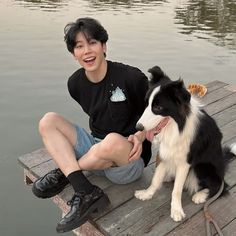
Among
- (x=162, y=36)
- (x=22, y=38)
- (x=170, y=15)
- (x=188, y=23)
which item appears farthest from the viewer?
(x=170, y=15)

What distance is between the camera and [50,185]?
3064 mm

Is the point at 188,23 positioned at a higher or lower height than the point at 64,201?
lower

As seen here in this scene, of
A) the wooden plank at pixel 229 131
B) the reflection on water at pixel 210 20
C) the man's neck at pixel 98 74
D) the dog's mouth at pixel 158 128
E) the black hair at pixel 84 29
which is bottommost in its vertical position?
the reflection on water at pixel 210 20

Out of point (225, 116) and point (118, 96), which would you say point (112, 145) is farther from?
point (225, 116)

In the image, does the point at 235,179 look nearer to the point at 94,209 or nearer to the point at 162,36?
the point at 94,209

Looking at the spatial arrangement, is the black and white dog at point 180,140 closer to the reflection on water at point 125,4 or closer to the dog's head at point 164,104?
the dog's head at point 164,104

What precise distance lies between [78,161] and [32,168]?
78 cm

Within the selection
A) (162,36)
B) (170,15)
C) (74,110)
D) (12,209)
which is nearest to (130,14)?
(170,15)

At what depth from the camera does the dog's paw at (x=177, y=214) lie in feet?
9.12

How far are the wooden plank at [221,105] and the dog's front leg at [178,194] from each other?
2.01m

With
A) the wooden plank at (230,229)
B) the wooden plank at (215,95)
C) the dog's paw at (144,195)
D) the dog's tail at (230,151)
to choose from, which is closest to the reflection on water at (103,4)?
the wooden plank at (215,95)

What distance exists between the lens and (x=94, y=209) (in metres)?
2.78

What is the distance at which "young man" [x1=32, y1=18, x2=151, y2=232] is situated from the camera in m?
2.82

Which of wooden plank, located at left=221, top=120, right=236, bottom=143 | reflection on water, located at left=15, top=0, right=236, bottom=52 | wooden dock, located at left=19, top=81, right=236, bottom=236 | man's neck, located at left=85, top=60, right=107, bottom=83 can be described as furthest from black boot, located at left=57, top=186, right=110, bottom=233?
reflection on water, located at left=15, top=0, right=236, bottom=52
